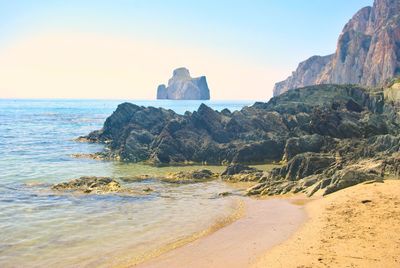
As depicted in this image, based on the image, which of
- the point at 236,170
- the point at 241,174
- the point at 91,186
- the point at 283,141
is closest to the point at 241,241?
the point at 91,186

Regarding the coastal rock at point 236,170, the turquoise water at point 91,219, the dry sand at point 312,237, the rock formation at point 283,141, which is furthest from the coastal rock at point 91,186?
the dry sand at point 312,237

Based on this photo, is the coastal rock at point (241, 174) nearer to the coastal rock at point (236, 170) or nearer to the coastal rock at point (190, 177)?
the coastal rock at point (236, 170)

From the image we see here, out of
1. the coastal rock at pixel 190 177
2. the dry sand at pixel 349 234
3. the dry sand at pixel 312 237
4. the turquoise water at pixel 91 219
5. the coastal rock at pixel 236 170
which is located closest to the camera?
the dry sand at pixel 349 234

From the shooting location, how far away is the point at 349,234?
15.3 metres

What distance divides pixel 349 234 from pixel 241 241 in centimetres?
A: 402

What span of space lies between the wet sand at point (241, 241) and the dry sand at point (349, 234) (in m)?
0.56

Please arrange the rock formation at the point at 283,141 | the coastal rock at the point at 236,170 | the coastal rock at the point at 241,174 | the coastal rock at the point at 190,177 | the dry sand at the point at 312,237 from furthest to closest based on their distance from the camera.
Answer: the coastal rock at the point at 236,170 < the coastal rock at the point at 190,177 < the coastal rock at the point at 241,174 < the rock formation at the point at 283,141 < the dry sand at the point at 312,237

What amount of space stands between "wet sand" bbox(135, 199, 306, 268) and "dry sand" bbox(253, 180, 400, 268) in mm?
555

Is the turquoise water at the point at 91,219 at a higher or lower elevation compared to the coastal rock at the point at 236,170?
lower

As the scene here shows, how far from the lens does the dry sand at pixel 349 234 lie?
42.2 ft

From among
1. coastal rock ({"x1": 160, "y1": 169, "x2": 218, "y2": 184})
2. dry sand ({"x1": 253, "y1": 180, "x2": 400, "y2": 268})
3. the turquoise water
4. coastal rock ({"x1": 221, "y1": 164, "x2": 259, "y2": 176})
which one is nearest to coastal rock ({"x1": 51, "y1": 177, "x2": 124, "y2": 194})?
the turquoise water

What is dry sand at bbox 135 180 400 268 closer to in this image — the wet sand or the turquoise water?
the wet sand

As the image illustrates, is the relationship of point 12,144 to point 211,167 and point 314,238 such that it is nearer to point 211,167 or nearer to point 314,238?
point 211,167

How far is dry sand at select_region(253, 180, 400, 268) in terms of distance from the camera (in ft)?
42.2
